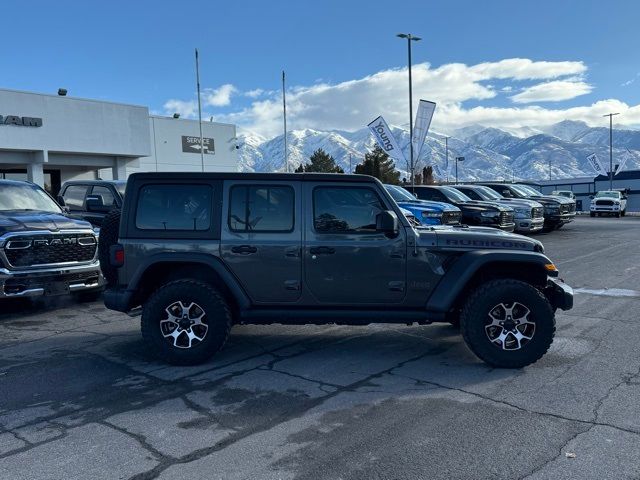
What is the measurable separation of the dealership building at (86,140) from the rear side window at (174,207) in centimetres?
2723

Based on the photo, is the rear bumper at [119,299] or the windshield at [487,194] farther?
the windshield at [487,194]

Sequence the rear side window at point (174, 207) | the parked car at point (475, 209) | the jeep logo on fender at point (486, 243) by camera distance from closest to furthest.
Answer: the jeep logo on fender at point (486, 243)
the rear side window at point (174, 207)
the parked car at point (475, 209)

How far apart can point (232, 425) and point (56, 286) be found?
15.7 feet

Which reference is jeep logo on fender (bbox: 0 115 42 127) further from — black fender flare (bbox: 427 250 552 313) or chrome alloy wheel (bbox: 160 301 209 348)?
black fender flare (bbox: 427 250 552 313)

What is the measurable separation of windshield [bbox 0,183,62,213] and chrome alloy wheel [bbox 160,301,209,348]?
4.70 meters

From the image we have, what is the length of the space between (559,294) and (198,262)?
362 cm

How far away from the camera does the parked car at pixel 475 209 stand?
16.5m

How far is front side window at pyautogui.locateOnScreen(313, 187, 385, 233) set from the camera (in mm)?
5449

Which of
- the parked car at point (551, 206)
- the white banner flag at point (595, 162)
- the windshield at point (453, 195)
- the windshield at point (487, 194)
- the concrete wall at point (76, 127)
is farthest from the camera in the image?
the white banner flag at point (595, 162)

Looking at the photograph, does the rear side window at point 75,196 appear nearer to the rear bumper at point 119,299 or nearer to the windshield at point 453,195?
the rear bumper at point 119,299

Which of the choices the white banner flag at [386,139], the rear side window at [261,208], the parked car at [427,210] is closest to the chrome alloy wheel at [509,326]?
the rear side window at [261,208]

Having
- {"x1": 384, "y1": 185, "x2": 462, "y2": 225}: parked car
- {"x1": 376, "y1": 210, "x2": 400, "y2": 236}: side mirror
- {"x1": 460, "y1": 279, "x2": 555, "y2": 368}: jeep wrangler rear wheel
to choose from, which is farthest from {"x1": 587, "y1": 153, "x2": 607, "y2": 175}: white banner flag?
{"x1": 376, "y1": 210, "x2": 400, "y2": 236}: side mirror

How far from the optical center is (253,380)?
199 inches

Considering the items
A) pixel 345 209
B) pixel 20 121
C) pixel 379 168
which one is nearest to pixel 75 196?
pixel 345 209
